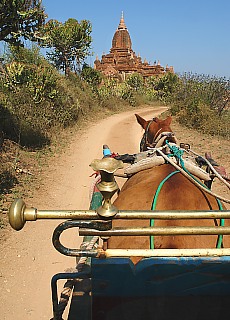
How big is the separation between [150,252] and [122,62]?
44475mm

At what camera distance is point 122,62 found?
43.5 m

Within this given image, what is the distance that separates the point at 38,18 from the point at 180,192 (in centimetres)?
643

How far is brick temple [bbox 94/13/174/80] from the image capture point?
1605 inches

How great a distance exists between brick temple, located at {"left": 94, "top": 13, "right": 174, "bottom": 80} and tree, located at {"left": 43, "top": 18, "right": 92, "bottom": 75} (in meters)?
16.5

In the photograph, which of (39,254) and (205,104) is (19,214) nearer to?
(39,254)

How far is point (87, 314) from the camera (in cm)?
195

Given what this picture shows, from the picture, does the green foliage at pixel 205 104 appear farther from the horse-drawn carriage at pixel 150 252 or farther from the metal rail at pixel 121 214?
the metal rail at pixel 121 214

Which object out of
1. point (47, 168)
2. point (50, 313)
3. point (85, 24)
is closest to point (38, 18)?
point (47, 168)

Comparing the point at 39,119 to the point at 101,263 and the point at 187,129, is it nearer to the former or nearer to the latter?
the point at 187,129

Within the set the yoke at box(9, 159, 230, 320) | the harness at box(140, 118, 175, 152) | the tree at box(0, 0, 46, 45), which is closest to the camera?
the yoke at box(9, 159, 230, 320)

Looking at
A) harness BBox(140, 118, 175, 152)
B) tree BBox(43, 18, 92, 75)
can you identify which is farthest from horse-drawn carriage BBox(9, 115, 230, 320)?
tree BBox(43, 18, 92, 75)

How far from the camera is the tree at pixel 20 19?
6393 mm

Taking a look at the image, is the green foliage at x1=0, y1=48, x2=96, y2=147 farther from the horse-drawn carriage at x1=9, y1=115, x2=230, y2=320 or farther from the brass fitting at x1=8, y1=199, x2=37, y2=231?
the brass fitting at x1=8, y1=199, x2=37, y2=231

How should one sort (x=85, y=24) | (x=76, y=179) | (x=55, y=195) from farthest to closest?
(x=85, y=24) → (x=76, y=179) → (x=55, y=195)
